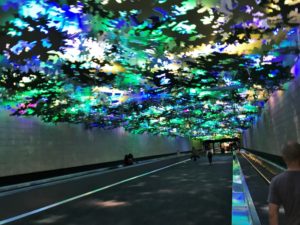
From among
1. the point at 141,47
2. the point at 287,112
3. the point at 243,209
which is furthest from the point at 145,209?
the point at 287,112

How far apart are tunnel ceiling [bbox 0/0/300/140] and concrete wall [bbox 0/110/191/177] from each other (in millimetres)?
4949

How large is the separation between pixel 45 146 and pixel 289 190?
27985 millimetres

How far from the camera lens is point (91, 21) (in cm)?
926

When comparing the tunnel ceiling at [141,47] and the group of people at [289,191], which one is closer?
the group of people at [289,191]

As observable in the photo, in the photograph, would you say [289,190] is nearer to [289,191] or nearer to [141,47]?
[289,191]

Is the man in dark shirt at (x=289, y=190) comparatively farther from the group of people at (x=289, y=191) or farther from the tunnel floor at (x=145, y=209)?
the tunnel floor at (x=145, y=209)

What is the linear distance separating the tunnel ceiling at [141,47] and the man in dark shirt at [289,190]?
3707 millimetres

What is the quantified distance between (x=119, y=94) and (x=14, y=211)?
9.44 metres

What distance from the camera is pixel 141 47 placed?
11383mm

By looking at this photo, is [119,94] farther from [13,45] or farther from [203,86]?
[13,45]

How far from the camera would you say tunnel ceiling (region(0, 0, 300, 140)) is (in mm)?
8156

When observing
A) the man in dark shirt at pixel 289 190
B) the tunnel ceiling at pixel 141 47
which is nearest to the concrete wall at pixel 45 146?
A: the tunnel ceiling at pixel 141 47

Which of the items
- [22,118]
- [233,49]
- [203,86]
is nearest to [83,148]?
[22,118]

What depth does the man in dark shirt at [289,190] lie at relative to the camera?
390 cm
